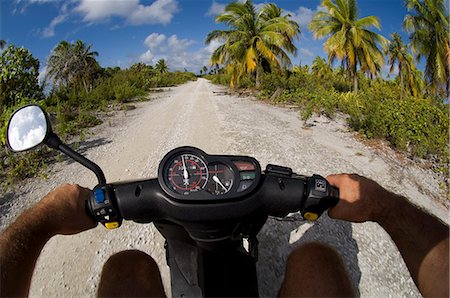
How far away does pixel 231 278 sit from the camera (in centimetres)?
128

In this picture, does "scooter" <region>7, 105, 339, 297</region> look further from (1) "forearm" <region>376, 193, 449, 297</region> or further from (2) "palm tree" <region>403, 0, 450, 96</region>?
(2) "palm tree" <region>403, 0, 450, 96</region>

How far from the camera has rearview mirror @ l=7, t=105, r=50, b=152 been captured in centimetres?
132

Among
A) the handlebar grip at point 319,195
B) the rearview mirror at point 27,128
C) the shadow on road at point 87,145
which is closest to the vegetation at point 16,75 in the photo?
the shadow on road at point 87,145

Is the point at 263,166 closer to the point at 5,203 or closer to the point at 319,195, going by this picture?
the point at 319,195

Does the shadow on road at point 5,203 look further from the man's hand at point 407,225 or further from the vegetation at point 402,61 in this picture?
the vegetation at point 402,61

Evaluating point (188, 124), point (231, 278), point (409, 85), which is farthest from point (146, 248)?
point (409, 85)

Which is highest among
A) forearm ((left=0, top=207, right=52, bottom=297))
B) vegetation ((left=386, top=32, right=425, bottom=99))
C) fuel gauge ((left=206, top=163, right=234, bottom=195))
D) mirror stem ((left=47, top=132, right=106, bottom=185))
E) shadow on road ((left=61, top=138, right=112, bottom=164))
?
vegetation ((left=386, top=32, right=425, bottom=99))

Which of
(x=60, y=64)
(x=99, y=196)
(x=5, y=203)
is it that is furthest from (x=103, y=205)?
(x=60, y=64)

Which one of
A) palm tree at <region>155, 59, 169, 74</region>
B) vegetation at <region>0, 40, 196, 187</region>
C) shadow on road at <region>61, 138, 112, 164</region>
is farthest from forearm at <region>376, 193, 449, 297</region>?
palm tree at <region>155, 59, 169, 74</region>

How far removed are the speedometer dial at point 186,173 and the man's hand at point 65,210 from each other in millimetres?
A: 343

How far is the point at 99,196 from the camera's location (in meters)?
1.19

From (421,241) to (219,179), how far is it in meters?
0.71

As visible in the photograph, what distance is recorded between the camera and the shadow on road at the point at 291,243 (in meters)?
2.24

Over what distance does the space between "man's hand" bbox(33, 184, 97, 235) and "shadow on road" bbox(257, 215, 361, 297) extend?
1.40 meters
